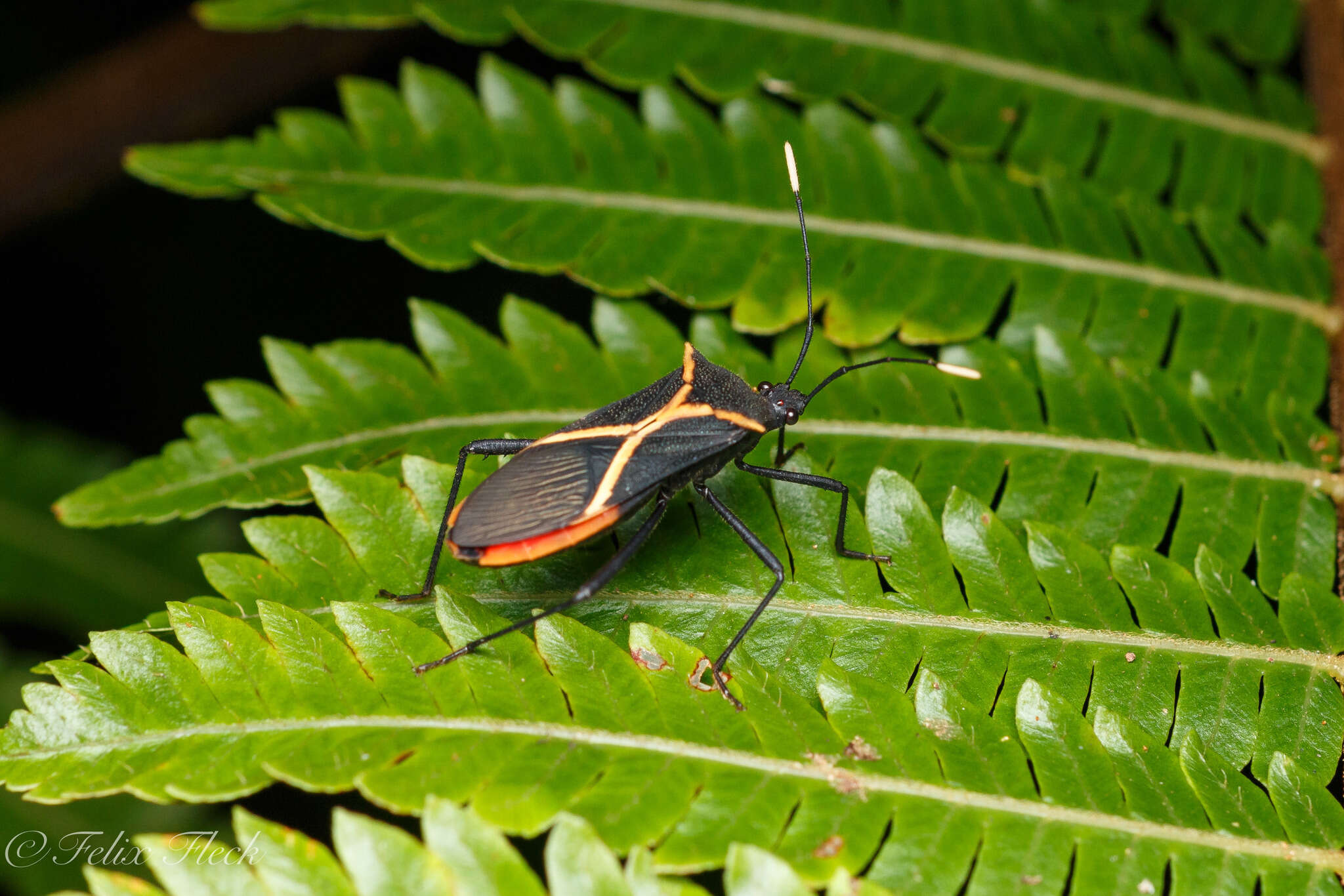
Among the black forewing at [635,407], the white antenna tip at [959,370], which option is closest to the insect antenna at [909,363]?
the white antenna tip at [959,370]

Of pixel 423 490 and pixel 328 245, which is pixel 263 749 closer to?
pixel 423 490

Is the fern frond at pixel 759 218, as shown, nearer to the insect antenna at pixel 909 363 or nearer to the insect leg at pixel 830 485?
the insect antenna at pixel 909 363

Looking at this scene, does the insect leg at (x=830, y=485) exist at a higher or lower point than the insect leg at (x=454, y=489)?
lower

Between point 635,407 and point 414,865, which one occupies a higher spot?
point 635,407

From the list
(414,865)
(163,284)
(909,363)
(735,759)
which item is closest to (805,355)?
(909,363)

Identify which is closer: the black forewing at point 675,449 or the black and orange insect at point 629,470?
the black and orange insect at point 629,470

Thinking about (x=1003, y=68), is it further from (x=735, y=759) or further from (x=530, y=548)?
(x=735, y=759)
